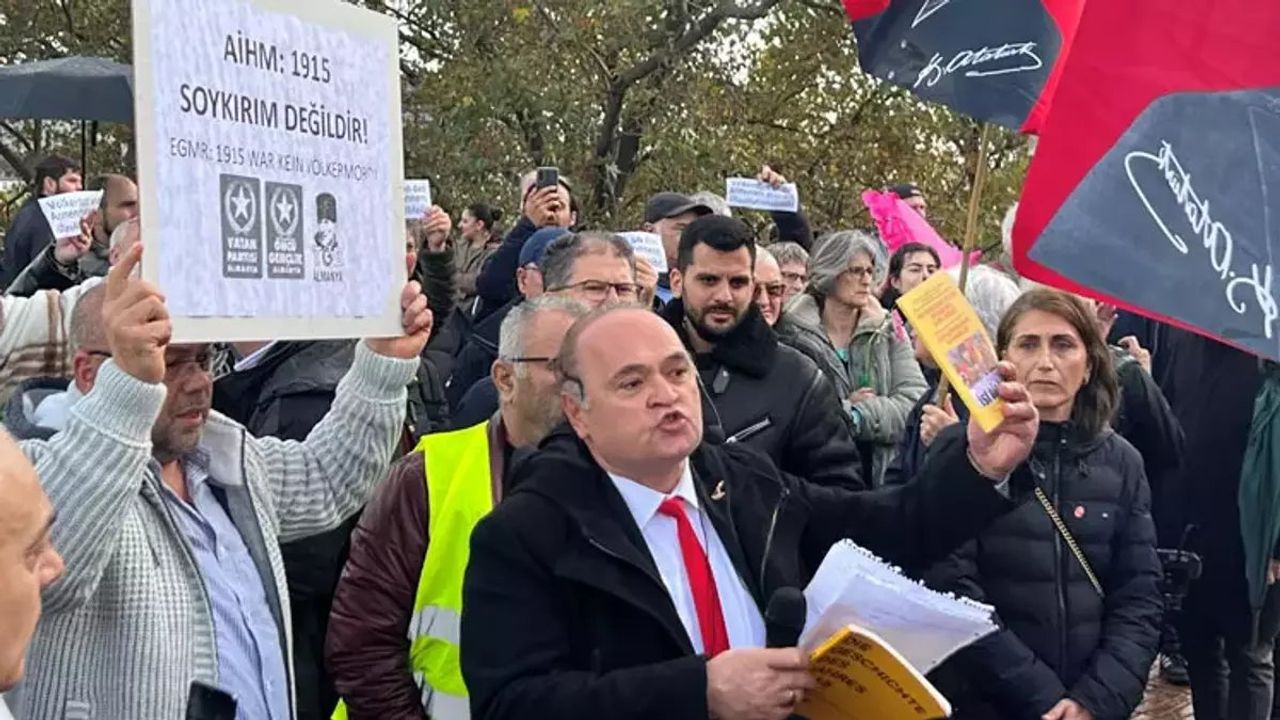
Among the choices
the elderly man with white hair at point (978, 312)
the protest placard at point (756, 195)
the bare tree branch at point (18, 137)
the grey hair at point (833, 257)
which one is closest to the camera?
the elderly man with white hair at point (978, 312)

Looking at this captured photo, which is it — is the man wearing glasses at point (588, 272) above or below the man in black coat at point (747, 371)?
above

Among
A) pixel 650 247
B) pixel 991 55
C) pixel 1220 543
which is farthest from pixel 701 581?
pixel 650 247

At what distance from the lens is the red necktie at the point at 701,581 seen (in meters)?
2.79

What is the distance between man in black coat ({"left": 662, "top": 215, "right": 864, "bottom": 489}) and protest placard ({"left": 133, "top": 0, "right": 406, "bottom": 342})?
148 centimetres

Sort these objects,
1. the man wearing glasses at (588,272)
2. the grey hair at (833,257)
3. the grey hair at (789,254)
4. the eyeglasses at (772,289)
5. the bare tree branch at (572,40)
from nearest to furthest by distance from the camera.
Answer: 1. the man wearing glasses at (588,272)
2. the eyeglasses at (772,289)
3. the grey hair at (833,257)
4. the grey hair at (789,254)
5. the bare tree branch at (572,40)

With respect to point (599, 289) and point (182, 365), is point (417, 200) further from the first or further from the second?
point (182, 365)

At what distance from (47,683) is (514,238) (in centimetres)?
385

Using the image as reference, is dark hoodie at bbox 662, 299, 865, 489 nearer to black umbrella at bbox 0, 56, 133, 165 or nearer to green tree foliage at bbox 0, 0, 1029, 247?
black umbrella at bbox 0, 56, 133, 165

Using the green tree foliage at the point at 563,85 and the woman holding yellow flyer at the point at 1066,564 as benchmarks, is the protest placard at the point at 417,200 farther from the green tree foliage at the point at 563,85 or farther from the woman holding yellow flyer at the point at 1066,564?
the green tree foliage at the point at 563,85

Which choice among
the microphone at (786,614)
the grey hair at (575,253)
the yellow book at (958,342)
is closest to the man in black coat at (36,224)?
the grey hair at (575,253)

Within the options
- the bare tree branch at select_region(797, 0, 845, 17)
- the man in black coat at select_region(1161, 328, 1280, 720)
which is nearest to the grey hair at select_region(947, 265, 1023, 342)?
the man in black coat at select_region(1161, 328, 1280, 720)

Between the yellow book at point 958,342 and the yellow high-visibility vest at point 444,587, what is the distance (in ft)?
3.60

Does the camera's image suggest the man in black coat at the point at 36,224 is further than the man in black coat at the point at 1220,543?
Yes

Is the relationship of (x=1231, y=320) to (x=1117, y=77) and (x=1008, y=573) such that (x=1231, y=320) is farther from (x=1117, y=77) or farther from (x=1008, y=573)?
(x=1008, y=573)
